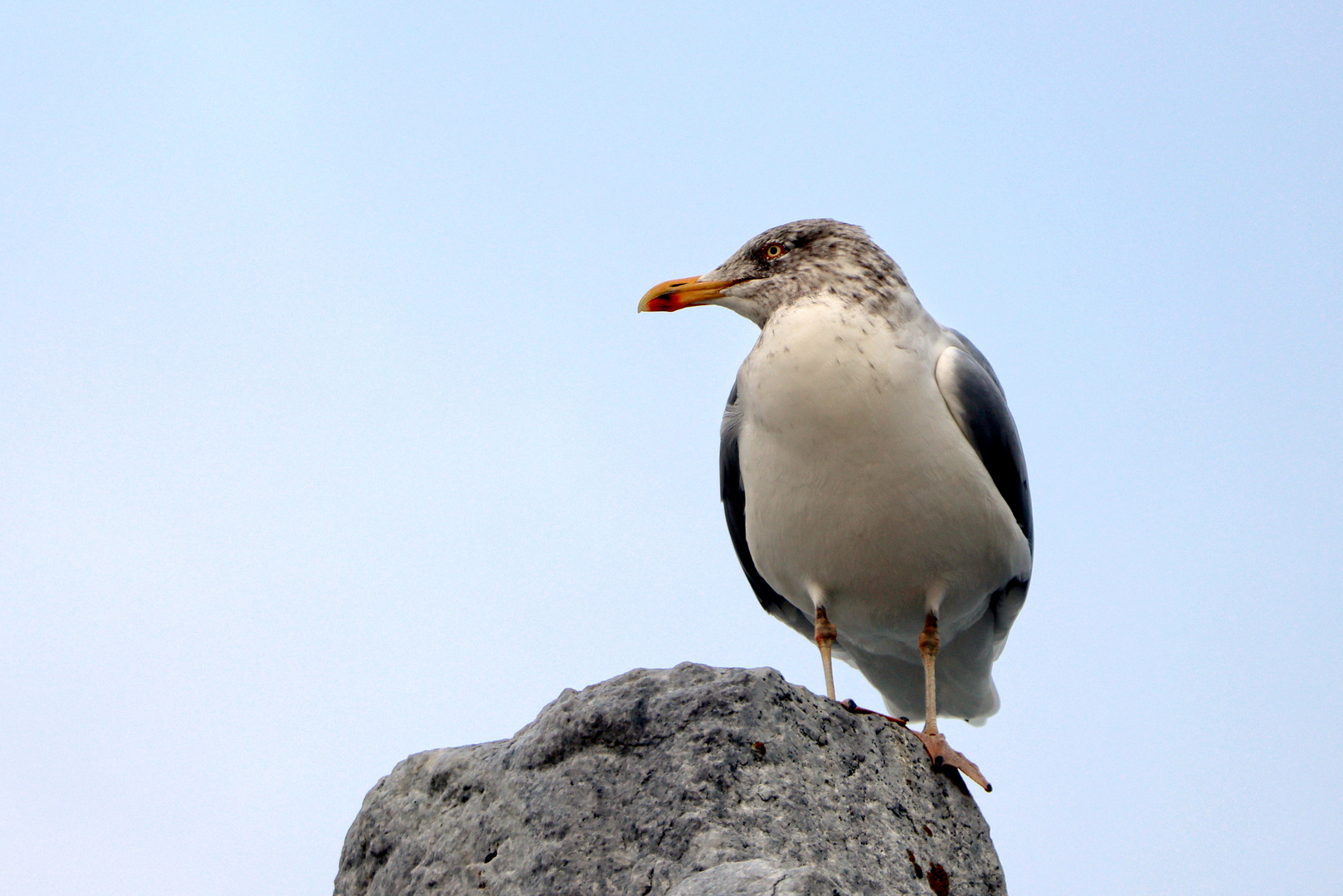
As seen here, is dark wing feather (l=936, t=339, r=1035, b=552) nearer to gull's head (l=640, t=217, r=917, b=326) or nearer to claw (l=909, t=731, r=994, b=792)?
gull's head (l=640, t=217, r=917, b=326)

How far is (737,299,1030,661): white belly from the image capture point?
5648mm

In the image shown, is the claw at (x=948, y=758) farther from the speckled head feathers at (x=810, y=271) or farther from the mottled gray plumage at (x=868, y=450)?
the speckled head feathers at (x=810, y=271)

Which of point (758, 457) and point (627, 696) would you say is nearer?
point (627, 696)

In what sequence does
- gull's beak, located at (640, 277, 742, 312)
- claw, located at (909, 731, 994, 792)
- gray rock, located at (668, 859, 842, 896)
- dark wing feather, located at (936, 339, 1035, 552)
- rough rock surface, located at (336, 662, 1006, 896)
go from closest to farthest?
gray rock, located at (668, 859, 842, 896) < rough rock surface, located at (336, 662, 1006, 896) < claw, located at (909, 731, 994, 792) < dark wing feather, located at (936, 339, 1035, 552) < gull's beak, located at (640, 277, 742, 312)

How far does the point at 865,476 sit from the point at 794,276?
118 centimetres

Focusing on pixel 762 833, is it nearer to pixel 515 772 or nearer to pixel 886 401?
pixel 515 772

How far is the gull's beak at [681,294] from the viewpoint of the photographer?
6566mm

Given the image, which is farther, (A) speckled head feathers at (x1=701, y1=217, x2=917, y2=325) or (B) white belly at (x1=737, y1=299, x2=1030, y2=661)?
(A) speckled head feathers at (x1=701, y1=217, x2=917, y2=325)

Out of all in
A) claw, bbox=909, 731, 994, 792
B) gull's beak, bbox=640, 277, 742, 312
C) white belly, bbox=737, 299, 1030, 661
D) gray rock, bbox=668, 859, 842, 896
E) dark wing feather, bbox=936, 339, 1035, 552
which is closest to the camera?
gray rock, bbox=668, 859, 842, 896

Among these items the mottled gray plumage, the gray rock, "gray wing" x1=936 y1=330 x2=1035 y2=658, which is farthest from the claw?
the gray rock

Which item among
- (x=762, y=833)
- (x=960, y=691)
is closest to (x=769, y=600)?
(x=960, y=691)

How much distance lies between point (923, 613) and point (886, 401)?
3.92 ft

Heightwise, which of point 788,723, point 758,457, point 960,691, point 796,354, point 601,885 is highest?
point 796,354

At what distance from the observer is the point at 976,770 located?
519 cm
